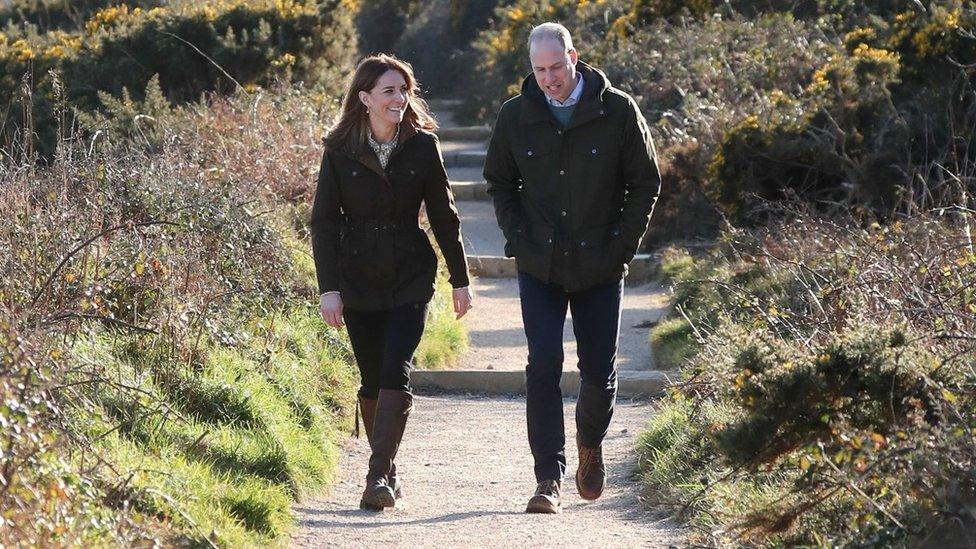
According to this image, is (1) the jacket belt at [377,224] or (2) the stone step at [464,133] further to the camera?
(2) the stone step at [464,133]

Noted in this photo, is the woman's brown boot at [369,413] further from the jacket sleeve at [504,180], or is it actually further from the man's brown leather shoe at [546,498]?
the jacket sleeve at [504,180]

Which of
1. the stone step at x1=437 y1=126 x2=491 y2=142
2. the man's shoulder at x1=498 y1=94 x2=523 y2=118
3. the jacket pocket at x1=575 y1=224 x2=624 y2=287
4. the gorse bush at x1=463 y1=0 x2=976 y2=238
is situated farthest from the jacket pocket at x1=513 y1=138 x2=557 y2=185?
the stone step at x1=437 y1=126 x2=491 y2=142

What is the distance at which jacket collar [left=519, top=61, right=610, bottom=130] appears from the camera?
6207 mm

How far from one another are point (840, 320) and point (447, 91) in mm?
24852

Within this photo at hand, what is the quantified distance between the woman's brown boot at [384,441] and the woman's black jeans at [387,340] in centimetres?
6

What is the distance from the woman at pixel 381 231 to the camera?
6.57 meters

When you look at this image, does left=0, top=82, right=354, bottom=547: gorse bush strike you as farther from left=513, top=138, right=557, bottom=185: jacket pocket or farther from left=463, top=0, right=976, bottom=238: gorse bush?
left=463, top=0, right=976, bottom=238: gorse bush

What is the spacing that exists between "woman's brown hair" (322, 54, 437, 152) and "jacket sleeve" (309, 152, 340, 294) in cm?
12

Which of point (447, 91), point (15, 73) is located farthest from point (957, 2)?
point (447, 91)

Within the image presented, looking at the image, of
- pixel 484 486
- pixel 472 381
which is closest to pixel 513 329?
pixel 472 381

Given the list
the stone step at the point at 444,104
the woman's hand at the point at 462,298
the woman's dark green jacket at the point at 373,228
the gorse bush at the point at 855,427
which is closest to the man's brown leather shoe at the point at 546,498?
the gorse bush at the point at 855,427

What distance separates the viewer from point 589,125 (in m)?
6.24

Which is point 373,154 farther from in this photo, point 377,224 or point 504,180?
point 504,180

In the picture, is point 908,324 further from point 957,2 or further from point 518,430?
point 957,2
